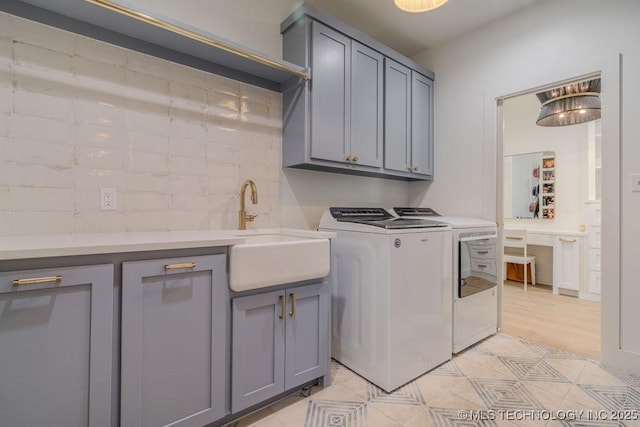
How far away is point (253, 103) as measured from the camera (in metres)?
2.12

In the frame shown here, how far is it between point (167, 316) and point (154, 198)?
782mm

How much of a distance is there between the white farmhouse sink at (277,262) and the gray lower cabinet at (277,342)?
9 centimetres

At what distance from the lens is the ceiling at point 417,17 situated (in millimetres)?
2389

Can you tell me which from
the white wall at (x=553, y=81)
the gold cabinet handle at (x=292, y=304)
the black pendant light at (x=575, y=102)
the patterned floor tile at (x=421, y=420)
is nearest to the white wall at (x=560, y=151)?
the black pendant light at (x=575, y=102)

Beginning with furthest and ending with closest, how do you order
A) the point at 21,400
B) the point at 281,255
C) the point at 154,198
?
1. the point at 154,198
2. the point at 281,255
3. the point at 21,400

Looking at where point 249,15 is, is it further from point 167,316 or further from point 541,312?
point 541,312

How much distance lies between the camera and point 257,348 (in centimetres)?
146

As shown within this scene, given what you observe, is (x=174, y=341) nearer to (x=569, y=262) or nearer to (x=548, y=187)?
(x=569, y=262)

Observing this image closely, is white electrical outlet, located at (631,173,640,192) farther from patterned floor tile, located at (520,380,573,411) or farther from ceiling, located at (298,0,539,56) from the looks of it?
ceiling, located at (298,0,539,56)

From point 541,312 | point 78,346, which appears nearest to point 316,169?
point 78,346

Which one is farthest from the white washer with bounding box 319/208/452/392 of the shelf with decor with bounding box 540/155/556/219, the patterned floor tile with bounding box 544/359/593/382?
the shelf with decor with bounding box 540/155/556/219

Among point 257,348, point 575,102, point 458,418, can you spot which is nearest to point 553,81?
point 575,102

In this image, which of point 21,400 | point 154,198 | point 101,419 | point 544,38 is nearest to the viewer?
point 21,400

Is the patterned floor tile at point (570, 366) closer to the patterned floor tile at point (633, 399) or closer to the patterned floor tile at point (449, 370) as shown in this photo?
the patterned floor tile at point (633, 399)
